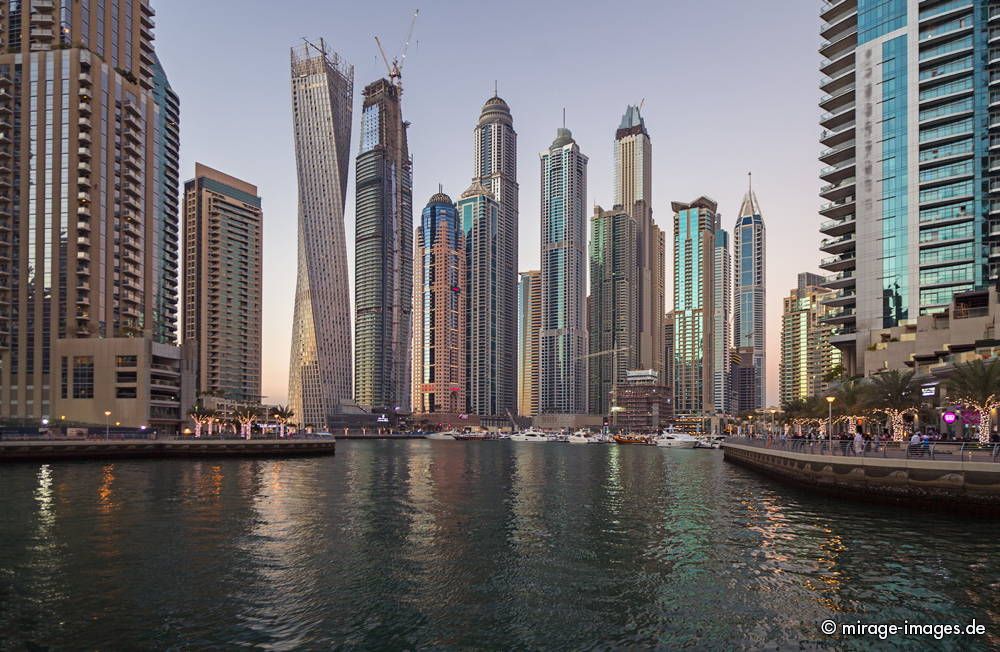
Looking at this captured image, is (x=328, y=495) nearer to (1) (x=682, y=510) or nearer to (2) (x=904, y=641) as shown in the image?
(1) (x=682, y=510)

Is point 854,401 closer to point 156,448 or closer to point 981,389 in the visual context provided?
point 981,389

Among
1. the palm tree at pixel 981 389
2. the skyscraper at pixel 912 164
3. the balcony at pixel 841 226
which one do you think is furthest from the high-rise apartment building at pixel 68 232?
the palm tree at pixel 981 389

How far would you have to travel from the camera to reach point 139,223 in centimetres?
17362

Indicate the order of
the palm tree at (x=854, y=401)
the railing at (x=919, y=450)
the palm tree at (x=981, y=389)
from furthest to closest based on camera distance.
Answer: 1. the palm tree at (x=854, y=401)
2. the palm tree at (x=981, y=389)
3. the railing at (x=919, y=450)

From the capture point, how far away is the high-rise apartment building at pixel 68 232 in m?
152

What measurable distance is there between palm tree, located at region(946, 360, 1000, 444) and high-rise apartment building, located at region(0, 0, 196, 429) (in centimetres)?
14902

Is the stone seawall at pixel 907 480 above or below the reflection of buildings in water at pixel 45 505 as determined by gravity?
above

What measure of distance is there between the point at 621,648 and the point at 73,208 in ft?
557

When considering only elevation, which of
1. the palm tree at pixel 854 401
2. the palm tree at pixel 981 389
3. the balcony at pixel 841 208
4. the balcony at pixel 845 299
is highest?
the balcony at pixel 841 208

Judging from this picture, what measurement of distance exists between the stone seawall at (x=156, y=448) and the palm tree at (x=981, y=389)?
108987 mm

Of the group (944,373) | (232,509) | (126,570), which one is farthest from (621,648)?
(944,373)

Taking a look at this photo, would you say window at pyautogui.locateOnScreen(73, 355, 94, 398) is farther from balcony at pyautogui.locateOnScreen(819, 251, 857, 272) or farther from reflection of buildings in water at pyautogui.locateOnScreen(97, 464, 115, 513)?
balcony at pyautogui.locateOnScreen(819, 251, 857, 272)

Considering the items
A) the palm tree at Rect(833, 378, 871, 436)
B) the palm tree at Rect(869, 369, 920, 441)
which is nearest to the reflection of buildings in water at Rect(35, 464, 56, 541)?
the palm tree at Rect(869, 369, 920, 441)

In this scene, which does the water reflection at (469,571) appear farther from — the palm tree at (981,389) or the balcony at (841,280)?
the balcony at (841,280)
